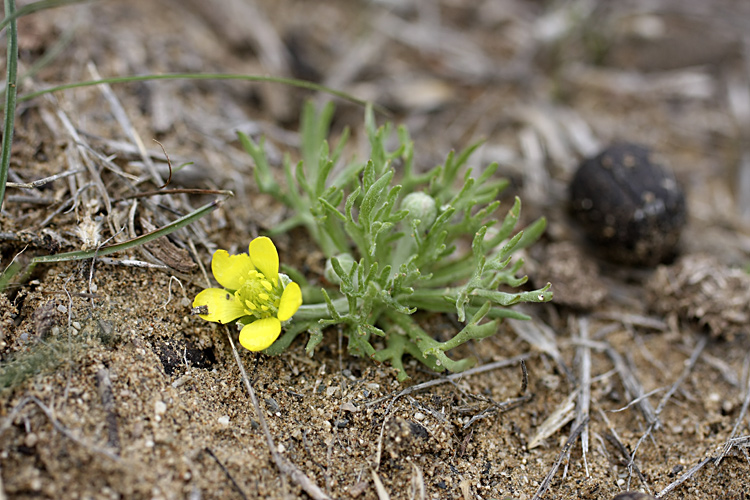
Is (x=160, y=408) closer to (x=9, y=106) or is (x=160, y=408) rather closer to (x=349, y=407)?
(x=349, y=407)

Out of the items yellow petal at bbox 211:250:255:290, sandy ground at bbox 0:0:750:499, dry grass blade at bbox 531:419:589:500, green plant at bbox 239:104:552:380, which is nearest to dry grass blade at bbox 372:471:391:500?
sandy ground at bbox 0:0:750:499

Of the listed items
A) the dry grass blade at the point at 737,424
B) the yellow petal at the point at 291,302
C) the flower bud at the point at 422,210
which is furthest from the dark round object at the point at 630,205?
the yellow petal at the point at 291,302

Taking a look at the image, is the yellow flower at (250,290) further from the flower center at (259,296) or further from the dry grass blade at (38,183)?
the dry grass blade at (38,183)

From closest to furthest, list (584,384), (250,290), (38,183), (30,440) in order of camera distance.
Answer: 1. (30,440)
2. (250,290)
3. (38,183)
4. (584,384)

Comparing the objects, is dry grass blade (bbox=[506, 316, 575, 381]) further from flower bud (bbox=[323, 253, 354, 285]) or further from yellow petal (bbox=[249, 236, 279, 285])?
yellow petal (bbox=[249, 236, 279, 285])

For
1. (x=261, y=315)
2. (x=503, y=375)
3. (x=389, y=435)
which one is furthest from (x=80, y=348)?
(x=503, y=375)

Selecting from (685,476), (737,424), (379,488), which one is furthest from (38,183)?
(737,424)
